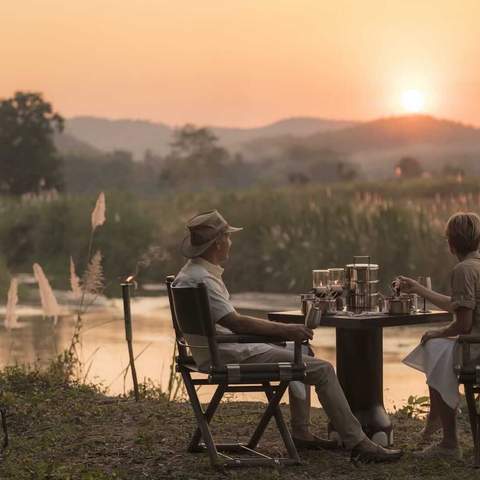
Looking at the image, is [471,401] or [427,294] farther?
[427,294]

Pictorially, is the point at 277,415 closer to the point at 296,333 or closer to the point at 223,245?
the point at 296,333

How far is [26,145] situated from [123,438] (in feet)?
143

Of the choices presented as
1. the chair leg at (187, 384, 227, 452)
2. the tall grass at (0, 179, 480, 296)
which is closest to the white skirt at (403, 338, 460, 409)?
the chair leg at (187, 384, 227, 452)

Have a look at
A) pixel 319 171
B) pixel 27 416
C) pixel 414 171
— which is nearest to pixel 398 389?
pixel 27 416

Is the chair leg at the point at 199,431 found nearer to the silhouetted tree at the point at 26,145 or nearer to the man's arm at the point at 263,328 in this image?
the man's arm at the point at 263,328

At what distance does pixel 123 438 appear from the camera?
25.4ft

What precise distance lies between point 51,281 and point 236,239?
3188 millimetres

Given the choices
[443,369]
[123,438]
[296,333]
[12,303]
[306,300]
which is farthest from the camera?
[12,303]

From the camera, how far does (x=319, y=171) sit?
108 meters

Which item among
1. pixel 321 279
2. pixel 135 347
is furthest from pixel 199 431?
pixel 135 347

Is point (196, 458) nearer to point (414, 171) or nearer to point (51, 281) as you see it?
point (51, 281)

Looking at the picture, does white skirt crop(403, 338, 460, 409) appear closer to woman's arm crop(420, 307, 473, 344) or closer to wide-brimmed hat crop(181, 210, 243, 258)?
woman's arm crop(420, 307, 473, 344)

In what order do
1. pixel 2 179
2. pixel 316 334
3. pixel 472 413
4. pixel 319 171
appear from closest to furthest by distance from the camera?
pixel 472 413 < pixel 316 334 < pixel 2 179 < pixel 319 171

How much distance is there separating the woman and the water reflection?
2584mm
